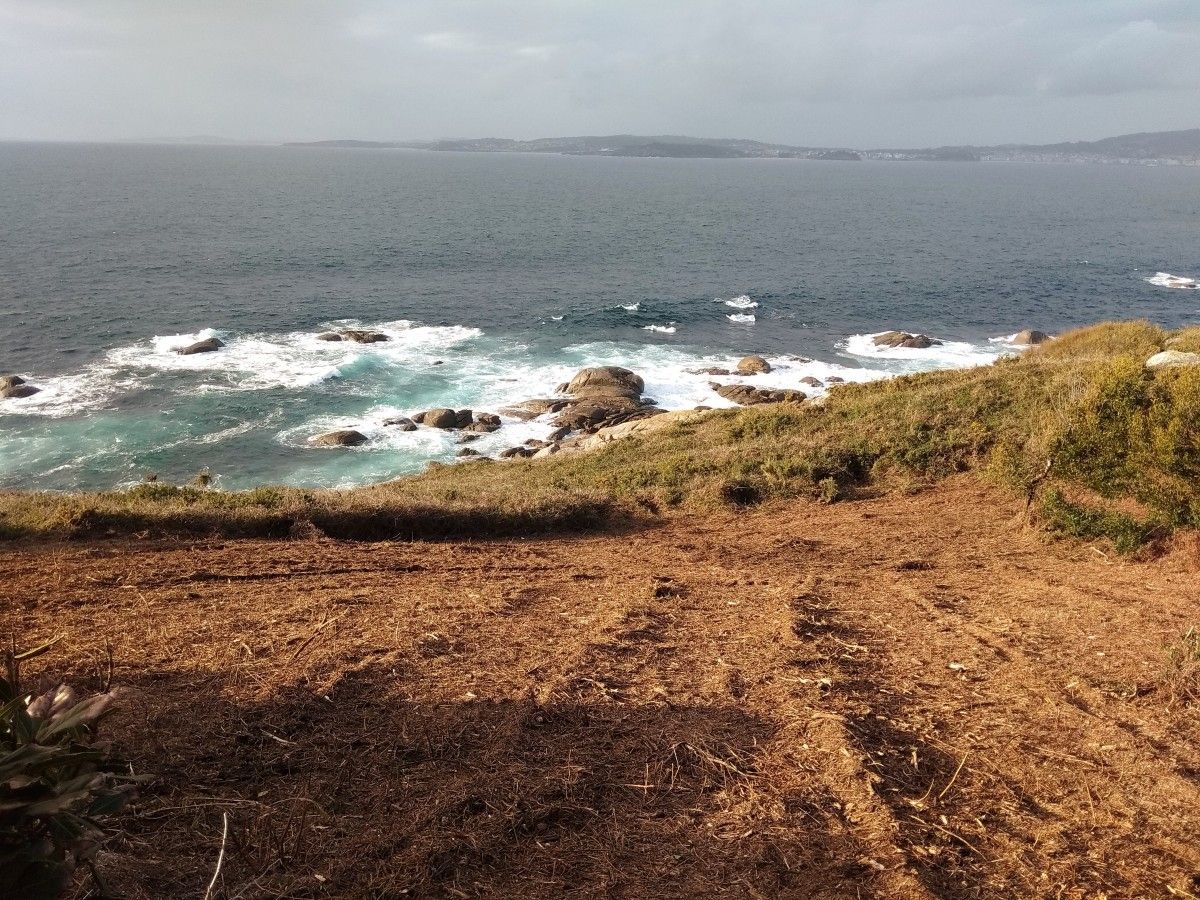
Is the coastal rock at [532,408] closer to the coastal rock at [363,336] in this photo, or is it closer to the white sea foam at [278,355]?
the white sea foam at [278,355]

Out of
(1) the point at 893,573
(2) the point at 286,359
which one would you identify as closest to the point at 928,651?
(1) the point at 893,573

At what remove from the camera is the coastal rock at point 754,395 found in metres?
42.6

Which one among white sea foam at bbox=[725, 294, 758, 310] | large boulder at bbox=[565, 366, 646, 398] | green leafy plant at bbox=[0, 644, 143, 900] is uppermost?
green leafy plant at bbox=[0, 644, 143, 900]

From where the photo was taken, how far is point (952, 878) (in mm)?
4934

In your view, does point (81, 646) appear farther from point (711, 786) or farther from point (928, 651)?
point (928, 651)

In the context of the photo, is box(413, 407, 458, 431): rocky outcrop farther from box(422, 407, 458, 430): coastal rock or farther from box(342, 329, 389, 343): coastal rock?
box(342, 329, 389, 343): coastal rock

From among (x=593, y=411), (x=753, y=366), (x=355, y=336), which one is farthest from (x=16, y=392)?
(x=753, y=366)

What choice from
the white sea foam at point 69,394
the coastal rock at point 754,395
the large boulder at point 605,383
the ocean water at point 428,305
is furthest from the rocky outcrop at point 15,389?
the coastal rock at point 754,395

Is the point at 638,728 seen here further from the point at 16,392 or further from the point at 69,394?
the point at 16,392

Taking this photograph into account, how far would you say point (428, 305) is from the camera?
64.2m

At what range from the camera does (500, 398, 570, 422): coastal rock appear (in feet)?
134

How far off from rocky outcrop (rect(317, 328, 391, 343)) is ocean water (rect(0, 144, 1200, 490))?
144cm

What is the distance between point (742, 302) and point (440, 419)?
120 ft

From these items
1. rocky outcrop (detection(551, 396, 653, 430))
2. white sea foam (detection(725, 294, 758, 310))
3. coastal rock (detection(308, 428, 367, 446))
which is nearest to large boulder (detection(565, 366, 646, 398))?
rocky outcrop (detection(551, 396, 653, 430))
